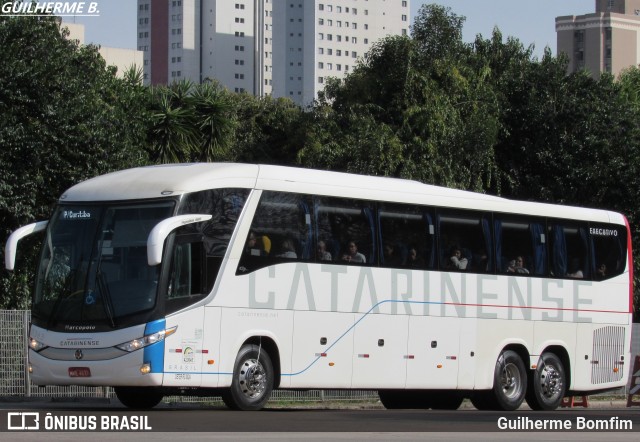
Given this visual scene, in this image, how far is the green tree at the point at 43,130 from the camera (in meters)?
29.9

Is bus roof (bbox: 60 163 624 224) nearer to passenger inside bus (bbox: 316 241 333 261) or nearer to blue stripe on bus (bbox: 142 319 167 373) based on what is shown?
passenger inside bus (bbox: 316 241 333 261)

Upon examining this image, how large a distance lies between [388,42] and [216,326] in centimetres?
3192

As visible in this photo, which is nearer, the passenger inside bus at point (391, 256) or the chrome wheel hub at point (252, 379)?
the chrome wheel hub at point (252, 379)

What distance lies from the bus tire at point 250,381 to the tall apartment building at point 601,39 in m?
160

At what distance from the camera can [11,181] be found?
29.9 meters

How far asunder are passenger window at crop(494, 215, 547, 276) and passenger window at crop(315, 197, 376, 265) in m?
3.19

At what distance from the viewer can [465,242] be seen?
21953 mm

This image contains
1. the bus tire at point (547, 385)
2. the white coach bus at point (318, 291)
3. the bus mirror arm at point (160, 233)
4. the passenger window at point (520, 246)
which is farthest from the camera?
the bus tire at point (547, 385)

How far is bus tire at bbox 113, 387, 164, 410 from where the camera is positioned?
1894 centimetres

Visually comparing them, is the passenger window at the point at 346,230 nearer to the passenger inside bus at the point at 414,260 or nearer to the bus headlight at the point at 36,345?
the passenger inside bus at the point at 414,260

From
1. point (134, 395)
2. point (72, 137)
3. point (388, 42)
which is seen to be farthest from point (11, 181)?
point (388, 42)

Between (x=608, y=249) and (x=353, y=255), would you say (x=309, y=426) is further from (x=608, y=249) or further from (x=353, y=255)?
(x=608, y=249)

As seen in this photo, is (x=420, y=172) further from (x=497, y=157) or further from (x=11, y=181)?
(x=11, y=181)

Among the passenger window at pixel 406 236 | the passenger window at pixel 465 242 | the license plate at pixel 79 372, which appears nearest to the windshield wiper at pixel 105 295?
the license plate at pixel 79 372
